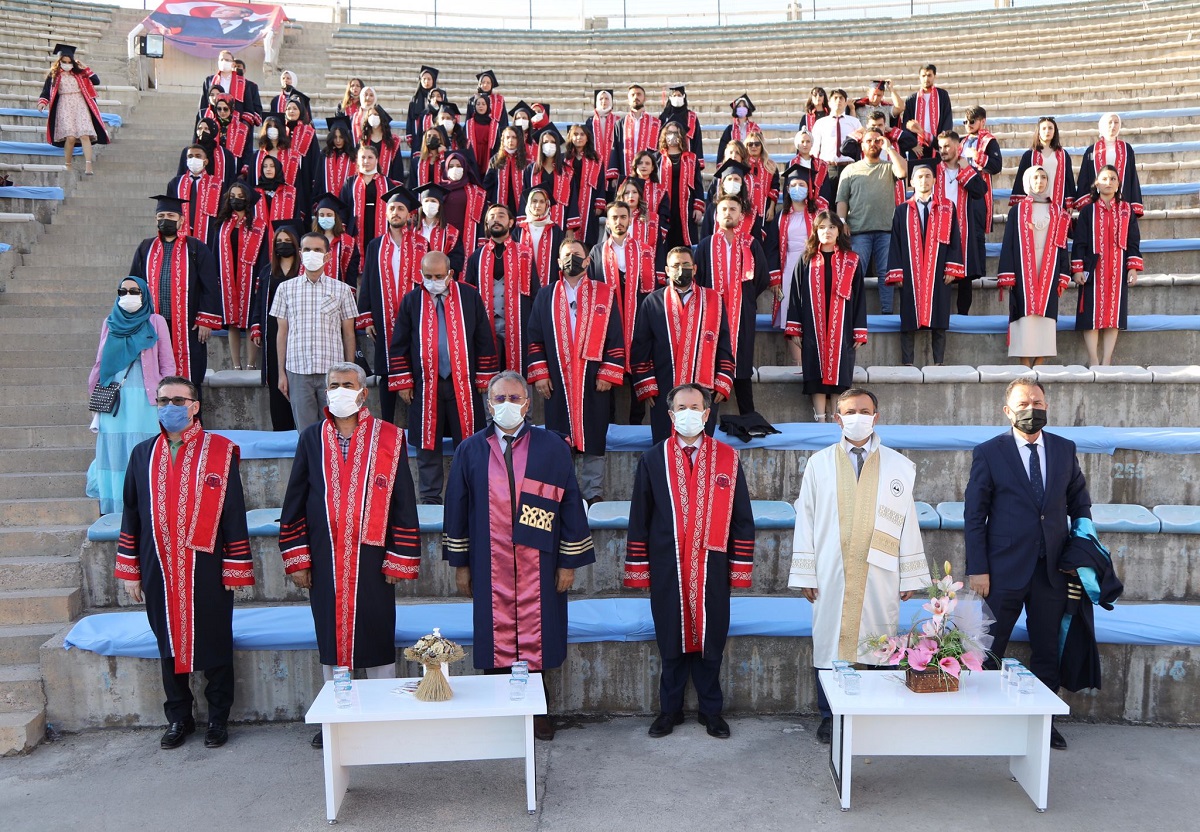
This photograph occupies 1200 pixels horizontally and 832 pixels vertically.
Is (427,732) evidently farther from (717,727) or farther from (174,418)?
(174,418)

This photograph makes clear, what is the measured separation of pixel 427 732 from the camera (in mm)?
4199

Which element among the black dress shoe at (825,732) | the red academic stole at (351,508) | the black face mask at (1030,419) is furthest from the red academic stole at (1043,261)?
the red academic stole at (351,508)

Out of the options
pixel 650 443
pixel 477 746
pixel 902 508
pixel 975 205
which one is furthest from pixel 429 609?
pixel 975 205

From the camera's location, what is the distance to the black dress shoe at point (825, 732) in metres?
4.87

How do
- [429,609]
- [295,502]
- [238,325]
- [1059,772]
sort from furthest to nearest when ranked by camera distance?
[238,325] → [429,609] → [295,502] → [1059,772]

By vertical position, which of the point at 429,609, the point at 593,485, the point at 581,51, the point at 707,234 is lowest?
the point at 429,609

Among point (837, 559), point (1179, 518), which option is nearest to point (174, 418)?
point (837, 559)

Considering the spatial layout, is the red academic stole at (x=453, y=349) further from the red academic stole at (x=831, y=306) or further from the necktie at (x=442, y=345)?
the red academic stole at (x=831, y=306)

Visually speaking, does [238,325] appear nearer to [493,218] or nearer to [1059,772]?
[493,218]

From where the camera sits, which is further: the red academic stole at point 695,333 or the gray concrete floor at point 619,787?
the red academic stole at point 695,333

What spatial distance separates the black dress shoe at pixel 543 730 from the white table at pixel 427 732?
2.34ft

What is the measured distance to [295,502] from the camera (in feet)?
16.0

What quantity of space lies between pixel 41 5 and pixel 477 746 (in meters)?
18.6

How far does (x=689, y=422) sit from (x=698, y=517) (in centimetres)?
45
